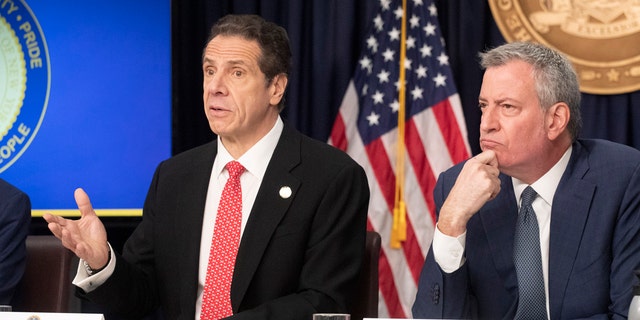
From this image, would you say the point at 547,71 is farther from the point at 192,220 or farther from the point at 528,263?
the point at 192,220

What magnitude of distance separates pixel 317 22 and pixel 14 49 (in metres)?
1.66

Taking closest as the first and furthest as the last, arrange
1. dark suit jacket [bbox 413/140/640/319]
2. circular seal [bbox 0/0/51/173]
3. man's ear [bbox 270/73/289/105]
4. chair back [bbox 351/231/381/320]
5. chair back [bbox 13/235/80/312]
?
dark suit jacket [bbox 413/140/640/319]
chair back [bbox 351/231/381/320]
man's ear [bbox 270/73/289/105]
chair back [bbox 13/235/80/312]
circular seal [bbox 0/0/51/173]

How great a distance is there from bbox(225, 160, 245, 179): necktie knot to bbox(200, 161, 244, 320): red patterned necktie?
4cm

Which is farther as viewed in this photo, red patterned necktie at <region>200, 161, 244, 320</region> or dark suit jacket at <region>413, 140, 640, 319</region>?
red patterned necktie at <region>200, 161, 244, 320</region>

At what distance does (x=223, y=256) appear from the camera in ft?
10.2

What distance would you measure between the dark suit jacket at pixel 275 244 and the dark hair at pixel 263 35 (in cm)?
23

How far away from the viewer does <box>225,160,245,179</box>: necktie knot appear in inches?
128

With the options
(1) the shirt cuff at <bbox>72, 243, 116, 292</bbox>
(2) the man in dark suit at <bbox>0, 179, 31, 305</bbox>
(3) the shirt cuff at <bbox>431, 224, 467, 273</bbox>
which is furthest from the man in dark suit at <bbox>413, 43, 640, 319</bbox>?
(2) the man in dark suit at <bbox>0, 179, 31, 305</bbox>

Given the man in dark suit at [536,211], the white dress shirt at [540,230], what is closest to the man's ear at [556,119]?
the man in dark suit at [536,211]

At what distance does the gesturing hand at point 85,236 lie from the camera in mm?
2861

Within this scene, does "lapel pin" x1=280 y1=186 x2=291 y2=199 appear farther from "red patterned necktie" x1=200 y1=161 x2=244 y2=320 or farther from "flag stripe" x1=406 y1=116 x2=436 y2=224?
"flag stripe" x1=406 y1=116 x2=436 y2=224

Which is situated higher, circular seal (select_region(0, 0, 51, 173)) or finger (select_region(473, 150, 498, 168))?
circular seal (select_region(0, 0, 51, 173))

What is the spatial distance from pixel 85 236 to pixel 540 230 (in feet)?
4.56

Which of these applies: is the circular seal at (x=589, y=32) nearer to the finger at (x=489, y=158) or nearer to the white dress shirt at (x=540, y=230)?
the white dress shirt at (x=540, y=230)
